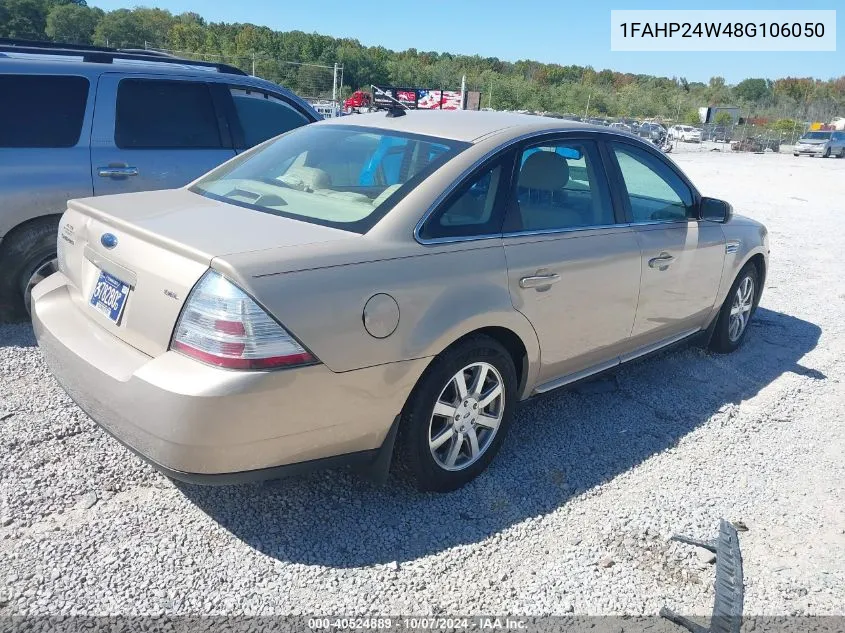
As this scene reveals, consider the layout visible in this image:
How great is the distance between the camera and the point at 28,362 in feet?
13.9

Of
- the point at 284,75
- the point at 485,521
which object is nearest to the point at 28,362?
the point at 485,521

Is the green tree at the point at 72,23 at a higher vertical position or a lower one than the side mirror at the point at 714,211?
higher

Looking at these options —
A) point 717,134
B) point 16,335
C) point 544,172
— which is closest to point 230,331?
point 544,172

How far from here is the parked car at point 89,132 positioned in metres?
4.55

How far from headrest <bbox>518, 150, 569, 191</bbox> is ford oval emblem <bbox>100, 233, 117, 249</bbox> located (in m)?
1.85

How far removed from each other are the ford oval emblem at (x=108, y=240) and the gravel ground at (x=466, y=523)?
1.05 metres

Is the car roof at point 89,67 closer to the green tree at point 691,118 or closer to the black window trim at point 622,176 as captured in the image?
the black window trim at point 622,176

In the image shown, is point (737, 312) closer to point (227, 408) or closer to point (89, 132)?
point (227, 408)

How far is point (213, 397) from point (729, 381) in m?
3.82

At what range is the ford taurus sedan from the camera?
2.42m

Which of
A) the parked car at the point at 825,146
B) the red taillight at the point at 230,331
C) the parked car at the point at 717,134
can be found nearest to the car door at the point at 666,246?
the red taillight at the point at 230,331

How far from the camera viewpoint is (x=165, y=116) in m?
5.18

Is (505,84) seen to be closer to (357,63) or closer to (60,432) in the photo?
(357,63)

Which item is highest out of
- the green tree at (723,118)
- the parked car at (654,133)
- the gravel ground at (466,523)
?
the green tree at (723,118)
